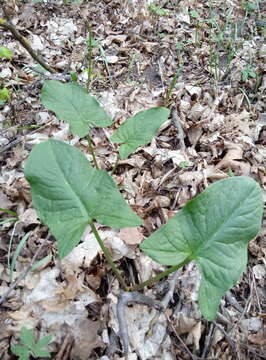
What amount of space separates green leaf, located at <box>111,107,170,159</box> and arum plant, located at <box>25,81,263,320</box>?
1.18ft

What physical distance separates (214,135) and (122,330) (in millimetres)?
1429

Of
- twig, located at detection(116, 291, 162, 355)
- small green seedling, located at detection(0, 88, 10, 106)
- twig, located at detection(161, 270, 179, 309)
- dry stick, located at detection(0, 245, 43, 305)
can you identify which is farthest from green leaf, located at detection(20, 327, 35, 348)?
small green seedling, located at detection(0, 88, 10, 106)

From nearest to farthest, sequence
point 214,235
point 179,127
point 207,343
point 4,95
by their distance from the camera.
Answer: point 214,235 → point 207,343 → point 179,127 → point 4,95

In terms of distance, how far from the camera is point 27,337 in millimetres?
1258

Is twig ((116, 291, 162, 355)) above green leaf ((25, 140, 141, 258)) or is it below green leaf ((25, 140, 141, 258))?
below

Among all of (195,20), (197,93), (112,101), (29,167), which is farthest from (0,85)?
(195,20)

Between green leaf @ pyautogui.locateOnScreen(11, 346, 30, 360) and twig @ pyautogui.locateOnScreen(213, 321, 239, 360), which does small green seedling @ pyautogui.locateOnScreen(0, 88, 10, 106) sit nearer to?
green leaf @ pyautogui.locateOnScreen(11, 346, 30, 360)

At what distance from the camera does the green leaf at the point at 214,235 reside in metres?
1.12

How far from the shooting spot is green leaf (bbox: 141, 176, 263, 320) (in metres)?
1.12

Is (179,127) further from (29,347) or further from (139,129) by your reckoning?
(29,347)

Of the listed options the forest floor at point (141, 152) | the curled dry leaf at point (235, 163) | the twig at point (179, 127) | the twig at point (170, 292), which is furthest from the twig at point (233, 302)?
the twig at point (179, 127)

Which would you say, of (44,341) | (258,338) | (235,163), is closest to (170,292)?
(258,338)

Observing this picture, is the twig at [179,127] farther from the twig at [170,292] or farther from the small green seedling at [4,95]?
the small green seedling at [4,95]

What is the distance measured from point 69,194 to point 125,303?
55cm
